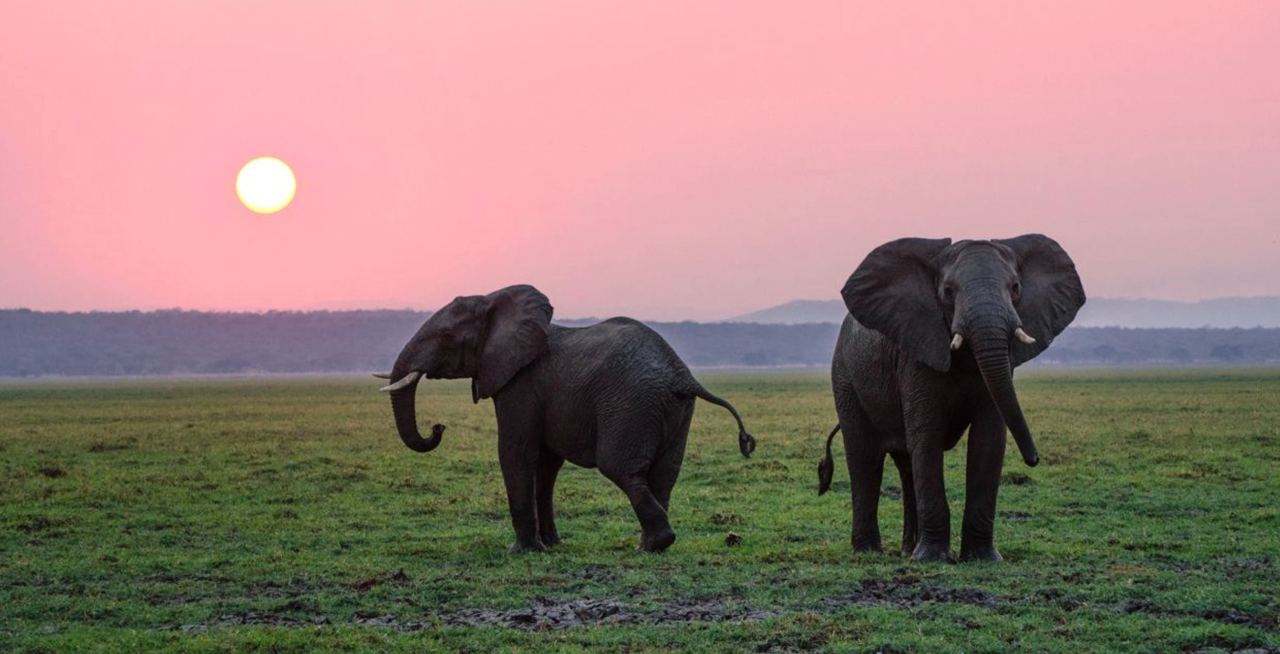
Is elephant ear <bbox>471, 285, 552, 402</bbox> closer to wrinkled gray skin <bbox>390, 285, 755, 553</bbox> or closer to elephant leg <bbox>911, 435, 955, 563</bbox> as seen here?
wrinkled gray skin <bbox>390, 285, 755, 553</bbox>

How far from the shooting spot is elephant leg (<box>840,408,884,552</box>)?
15.1 meters

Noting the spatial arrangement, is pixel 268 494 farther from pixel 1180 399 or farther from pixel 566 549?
pixel 1180 399

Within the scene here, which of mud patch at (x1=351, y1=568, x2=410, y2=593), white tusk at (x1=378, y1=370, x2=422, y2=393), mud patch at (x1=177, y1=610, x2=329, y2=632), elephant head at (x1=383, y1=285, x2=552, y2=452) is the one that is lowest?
mud patch at (x1=177, y1=610, x2=329, y2=632)

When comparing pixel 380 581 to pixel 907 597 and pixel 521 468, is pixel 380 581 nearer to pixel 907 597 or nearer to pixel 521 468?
pixel 521 468

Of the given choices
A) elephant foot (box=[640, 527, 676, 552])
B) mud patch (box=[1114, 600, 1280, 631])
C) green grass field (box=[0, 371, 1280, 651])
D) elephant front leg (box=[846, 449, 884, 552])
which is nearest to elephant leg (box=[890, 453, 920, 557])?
elephant front leg (box=[846, 449, 884, 552])

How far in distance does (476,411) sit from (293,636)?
47497 mm

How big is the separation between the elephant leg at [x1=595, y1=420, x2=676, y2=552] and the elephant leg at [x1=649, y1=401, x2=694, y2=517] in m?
0.20

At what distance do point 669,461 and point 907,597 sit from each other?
407 centimetres

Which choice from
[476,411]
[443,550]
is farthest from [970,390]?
[476,411]

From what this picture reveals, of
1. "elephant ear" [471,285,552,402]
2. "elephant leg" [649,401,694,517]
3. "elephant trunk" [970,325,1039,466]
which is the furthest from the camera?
"elephant ear" [471,285,552,402]

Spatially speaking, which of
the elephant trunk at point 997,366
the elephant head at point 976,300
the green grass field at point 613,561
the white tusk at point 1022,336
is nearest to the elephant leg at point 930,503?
the green grass field at point 613,561

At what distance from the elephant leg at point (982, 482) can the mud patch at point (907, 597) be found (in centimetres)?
155

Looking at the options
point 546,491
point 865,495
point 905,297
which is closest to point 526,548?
point 546,491

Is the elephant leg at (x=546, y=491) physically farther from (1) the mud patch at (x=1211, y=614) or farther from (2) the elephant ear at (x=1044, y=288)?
(1) the mud patch at (x=1211, y=614)
